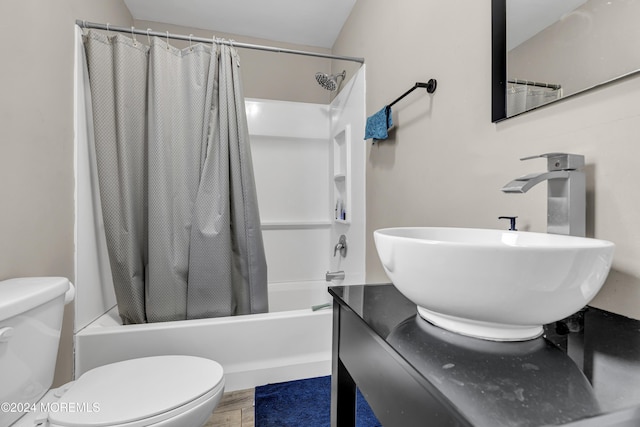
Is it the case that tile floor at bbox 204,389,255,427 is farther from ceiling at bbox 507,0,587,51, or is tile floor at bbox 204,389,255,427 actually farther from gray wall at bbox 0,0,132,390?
ceiling at bbox 507,0,587,51

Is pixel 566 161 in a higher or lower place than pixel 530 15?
lower

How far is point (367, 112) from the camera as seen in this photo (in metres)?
1.90

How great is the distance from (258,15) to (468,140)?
6.36ft

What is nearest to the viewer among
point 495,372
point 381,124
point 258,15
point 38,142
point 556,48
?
point 495,372

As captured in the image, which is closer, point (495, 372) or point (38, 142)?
point (495, 372)

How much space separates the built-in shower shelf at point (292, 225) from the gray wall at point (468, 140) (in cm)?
76

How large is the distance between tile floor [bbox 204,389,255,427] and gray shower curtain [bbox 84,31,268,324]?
394 millimetres

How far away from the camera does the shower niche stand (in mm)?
2123

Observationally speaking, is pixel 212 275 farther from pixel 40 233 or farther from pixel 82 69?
pixel 82 69

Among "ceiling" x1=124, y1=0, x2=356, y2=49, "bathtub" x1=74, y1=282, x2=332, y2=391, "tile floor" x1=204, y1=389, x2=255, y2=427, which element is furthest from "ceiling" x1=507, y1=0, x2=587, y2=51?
"tile floor" x1=204, y1=389, x2=255, y2=427

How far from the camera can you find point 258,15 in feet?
7.25

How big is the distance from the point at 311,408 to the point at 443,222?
3.43 ft

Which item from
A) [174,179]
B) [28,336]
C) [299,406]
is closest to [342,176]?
[174,179]

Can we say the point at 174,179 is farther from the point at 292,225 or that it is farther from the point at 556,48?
the point at 556,48
